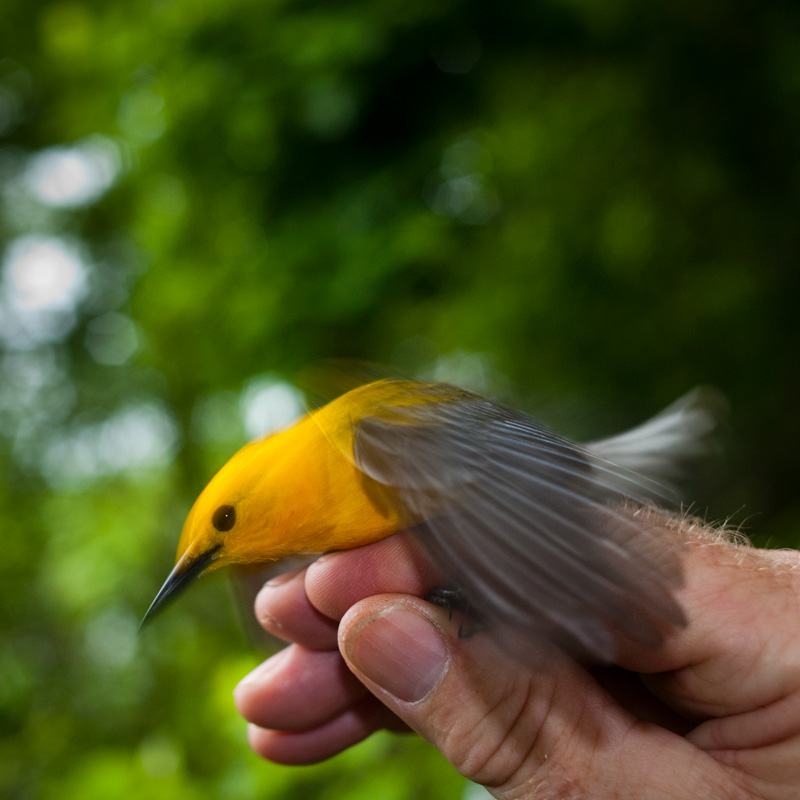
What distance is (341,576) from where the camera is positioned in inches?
63.3

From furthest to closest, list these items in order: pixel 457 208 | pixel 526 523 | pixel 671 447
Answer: pixel 457 208, pixel 671 447, pixel 526 523

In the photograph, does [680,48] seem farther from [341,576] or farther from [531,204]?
[341,576]

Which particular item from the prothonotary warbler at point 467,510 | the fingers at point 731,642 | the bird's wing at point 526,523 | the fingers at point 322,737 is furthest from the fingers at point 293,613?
the fingers at point 731,642

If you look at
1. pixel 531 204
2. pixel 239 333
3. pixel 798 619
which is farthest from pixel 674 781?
pixel 531 204

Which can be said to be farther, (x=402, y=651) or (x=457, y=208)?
(x=457, y=208)

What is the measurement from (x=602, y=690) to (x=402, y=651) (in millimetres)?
443

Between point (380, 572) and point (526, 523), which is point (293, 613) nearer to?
point (380, 572)

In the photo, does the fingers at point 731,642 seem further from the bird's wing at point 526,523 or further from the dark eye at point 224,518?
the dark eye at point 224,518

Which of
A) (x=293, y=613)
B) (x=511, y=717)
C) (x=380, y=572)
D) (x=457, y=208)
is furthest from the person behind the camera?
(x=457, y=208)

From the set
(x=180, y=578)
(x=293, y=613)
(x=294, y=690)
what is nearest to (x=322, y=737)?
(x=294, y=690)

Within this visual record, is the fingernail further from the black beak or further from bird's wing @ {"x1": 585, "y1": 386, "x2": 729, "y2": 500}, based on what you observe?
bird's wing @ {"x1": 585, "y1": 386, "x2": 729, "y2": 500}

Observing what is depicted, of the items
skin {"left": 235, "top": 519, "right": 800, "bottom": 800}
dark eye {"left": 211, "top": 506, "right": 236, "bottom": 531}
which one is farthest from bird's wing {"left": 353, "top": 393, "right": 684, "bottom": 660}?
dark eye {"left": 211, "top": 506, "right": 236, "bottom": 531}

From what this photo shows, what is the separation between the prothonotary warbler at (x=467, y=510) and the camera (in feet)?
3.65

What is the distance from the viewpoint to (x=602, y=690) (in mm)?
1489
